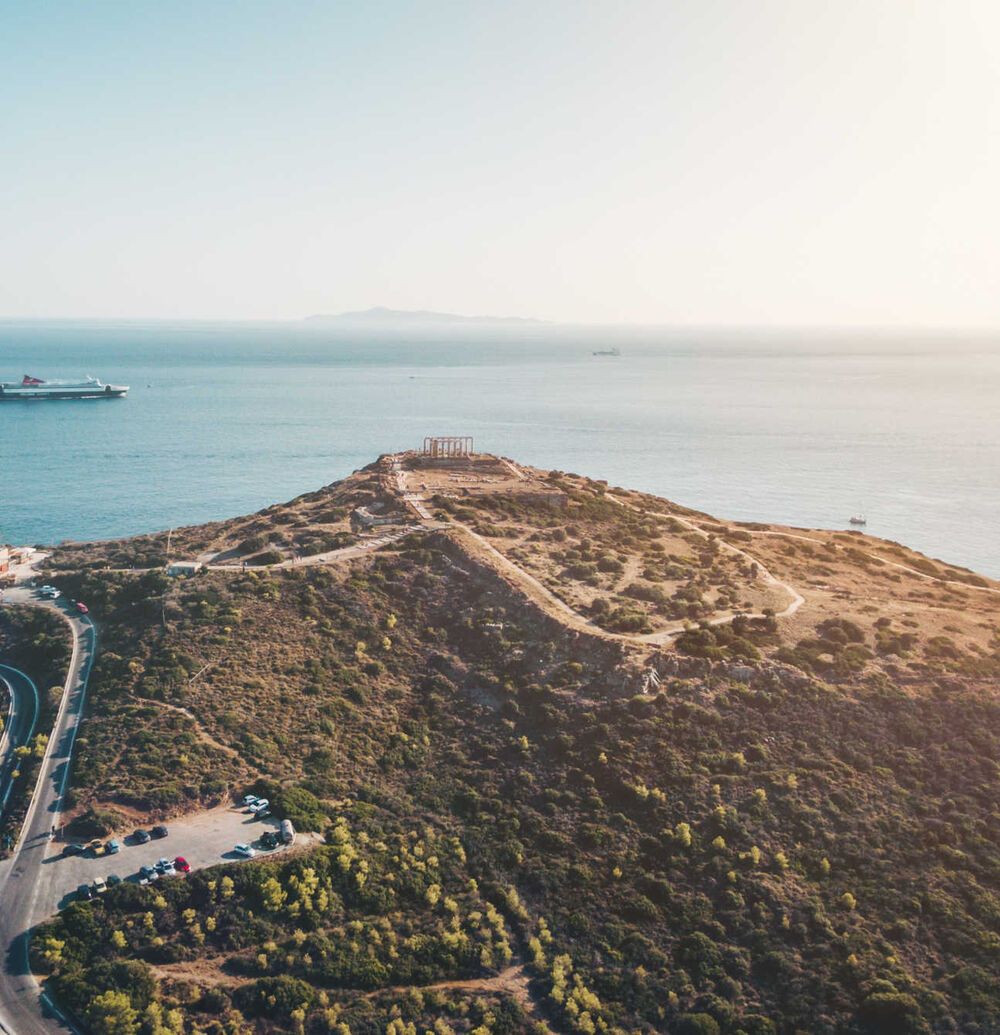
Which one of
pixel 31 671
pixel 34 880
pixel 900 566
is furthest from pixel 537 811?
pixel 900 566

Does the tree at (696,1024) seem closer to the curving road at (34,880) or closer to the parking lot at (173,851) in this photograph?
the parking lot at (173,851)

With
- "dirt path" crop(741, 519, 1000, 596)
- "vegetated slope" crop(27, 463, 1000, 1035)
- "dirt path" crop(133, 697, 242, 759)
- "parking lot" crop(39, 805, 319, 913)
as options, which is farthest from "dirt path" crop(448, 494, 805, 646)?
"parking lot" crop(39, 805, 319, 913)

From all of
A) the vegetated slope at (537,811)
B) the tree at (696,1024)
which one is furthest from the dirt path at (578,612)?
the tree at (696,1024)

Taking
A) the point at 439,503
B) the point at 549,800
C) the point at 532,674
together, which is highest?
the point at 439,503

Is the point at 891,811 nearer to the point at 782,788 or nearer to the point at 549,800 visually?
the point at 782,788

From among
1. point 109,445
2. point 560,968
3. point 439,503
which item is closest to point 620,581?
point 439,503

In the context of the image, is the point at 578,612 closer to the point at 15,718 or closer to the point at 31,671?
the point at 15,718

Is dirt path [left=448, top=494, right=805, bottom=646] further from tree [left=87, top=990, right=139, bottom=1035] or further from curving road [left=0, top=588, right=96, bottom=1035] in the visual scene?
tree [left=87, top=990, right=139, bottom=1035]
